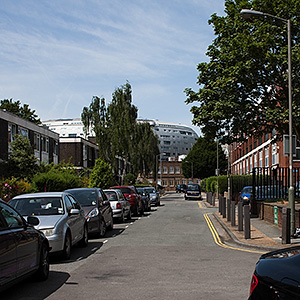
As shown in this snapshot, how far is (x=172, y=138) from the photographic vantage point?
A: 586ft

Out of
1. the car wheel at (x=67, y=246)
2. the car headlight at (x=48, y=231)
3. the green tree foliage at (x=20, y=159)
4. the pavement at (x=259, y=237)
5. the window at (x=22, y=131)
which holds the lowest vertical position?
the pavement at (x=259, y=237)

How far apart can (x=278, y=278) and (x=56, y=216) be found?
26.1 ft

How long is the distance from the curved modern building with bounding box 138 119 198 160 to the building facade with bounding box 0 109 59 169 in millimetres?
124020

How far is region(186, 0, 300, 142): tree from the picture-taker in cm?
2125

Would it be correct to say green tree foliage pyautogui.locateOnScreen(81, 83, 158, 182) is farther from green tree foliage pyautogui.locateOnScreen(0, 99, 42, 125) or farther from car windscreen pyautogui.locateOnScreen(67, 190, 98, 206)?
car windscreen pyautogui.locateOnScreen(67, 190, 98, 206)

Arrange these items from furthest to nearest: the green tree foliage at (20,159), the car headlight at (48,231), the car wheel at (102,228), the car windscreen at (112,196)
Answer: the green tree foliage at (20,159), the car windscreen at (112,196), the car wheel at (102,228), the car headlight at (48,231)

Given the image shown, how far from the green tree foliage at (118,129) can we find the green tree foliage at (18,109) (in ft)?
42.4

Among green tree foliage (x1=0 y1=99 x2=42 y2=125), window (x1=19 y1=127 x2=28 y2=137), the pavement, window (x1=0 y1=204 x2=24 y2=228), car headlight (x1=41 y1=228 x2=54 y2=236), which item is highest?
green tree foliage (x1=0 y1=99 x2=42 y2=125)

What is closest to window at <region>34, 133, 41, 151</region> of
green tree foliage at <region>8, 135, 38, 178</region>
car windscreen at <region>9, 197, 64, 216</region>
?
green tree foliage at <region>8, 135, 38, 178</region>

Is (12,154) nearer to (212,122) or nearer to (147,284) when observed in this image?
(212,122)

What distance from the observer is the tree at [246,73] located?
2125 cm

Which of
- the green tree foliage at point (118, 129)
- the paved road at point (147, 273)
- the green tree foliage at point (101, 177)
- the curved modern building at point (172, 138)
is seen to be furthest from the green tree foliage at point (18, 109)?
the curved modern building at point (172, 138)

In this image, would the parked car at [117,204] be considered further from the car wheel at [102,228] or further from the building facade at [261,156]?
the building facade at [261,156]

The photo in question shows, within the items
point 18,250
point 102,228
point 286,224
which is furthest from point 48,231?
point 286,224
